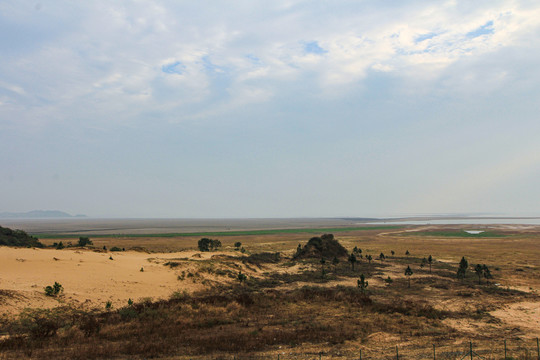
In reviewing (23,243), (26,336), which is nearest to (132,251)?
(23,243)

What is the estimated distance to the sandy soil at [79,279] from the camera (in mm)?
25875

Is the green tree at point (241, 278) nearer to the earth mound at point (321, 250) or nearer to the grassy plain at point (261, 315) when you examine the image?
the grassy plain at point (261, 315)

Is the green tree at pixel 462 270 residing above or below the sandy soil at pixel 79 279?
below

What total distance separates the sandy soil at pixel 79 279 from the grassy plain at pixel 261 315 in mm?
174

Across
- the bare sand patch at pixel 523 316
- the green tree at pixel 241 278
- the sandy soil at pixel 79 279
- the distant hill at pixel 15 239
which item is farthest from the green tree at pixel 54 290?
the distant hill at pixel 15 239

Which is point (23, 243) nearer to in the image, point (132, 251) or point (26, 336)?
point (132, 251)

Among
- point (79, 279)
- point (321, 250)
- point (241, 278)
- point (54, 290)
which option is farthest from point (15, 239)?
point (321, 250)

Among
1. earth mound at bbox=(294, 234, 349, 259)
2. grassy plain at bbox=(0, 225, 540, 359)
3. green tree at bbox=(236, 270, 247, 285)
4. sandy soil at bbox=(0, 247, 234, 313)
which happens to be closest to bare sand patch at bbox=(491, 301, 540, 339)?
grassy plain at bbox=(0, 225, 540, 359)

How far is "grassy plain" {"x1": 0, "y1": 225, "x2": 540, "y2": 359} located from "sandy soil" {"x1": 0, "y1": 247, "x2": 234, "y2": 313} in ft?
0.57

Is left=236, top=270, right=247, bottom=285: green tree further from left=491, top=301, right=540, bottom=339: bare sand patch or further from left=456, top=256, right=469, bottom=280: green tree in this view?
left=456, top=256, right=469, bottom=280: green tree

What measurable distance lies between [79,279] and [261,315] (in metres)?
20.0

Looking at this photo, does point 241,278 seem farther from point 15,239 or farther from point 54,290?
point 15,239

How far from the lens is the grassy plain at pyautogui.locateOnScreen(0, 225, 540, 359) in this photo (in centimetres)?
1795

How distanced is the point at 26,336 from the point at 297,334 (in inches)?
691
